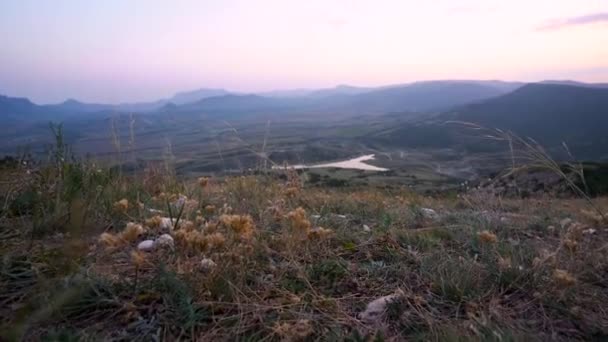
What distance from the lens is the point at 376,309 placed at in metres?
1.97

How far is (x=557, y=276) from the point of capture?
6.30 ft

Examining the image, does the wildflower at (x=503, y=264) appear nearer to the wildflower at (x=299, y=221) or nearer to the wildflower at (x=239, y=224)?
the wildflower at (x=299, y=221)

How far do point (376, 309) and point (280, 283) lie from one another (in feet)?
1.54

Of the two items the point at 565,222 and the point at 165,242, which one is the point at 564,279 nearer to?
the point at 565,222

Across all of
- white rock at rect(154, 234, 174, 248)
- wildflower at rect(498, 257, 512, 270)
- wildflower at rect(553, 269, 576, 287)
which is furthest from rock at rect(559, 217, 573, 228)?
white rock at rect(154, 234, 174, 248)

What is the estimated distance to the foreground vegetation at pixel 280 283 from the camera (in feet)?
5.75

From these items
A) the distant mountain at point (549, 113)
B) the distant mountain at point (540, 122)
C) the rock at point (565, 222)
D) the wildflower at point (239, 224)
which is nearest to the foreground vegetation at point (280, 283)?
the wildflower at point (239, 224)

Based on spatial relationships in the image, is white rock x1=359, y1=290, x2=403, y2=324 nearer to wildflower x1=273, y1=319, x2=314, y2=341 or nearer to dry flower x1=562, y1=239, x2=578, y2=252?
wildflower x1=273, y1=319, x2=314, y2=341

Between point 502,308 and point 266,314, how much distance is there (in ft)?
3.49

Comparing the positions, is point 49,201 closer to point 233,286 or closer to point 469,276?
point 233,286

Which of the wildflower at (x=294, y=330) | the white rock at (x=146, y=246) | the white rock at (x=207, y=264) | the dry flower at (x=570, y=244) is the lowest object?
the wildflower at (x=294, y=330)

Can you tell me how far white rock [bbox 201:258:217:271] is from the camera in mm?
1997

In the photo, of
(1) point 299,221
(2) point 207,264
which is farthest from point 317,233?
(2) point 207,264

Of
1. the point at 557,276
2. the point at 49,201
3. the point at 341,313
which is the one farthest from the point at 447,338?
the point at 49,201
